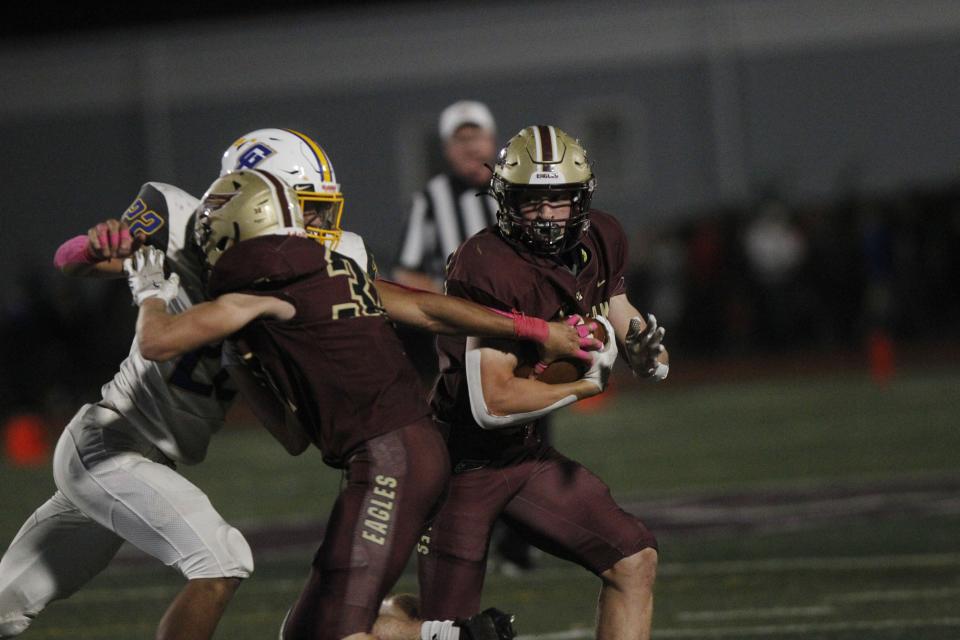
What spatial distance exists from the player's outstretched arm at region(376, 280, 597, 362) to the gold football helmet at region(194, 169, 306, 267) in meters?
0.34

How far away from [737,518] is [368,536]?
4.57 meters

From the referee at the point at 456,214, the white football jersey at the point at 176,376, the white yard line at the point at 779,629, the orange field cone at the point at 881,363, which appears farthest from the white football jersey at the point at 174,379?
the orange field cone at the point at 881,363

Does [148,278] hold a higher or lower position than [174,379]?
higher

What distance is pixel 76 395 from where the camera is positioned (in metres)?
16.3

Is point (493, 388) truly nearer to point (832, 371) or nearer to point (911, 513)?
point (911, 513)

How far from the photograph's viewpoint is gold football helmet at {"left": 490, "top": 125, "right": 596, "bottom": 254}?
14.3 feet

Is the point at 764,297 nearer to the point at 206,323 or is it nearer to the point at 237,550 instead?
the point at 237,550

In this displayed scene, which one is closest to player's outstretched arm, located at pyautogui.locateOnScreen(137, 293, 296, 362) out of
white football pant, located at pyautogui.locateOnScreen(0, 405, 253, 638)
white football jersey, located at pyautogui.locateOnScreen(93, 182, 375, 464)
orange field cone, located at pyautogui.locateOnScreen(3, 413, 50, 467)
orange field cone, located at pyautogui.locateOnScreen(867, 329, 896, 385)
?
white football jersey, located at pyautogui.locateOnScreen(93, 182, 375, 464)

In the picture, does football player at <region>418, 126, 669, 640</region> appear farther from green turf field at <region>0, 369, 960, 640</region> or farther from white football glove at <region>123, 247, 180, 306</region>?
green turf field at <region>0, 369, 960, 640</region>

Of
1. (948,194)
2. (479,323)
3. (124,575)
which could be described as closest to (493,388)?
(479,323)

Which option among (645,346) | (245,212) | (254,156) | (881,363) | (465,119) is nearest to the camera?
(245,212)

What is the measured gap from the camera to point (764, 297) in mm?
17875

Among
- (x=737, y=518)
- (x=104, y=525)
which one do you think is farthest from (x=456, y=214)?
(x=104, y=525)

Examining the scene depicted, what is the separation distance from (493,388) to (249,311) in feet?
2.58
